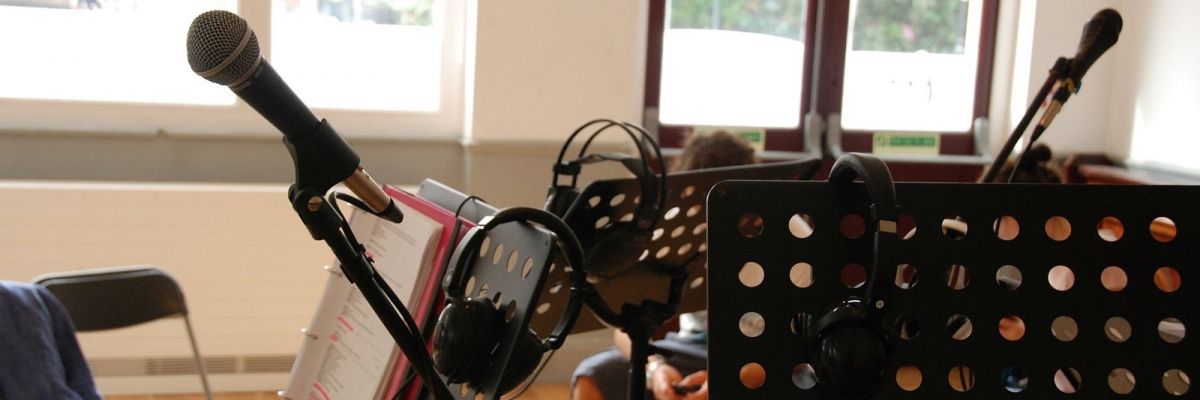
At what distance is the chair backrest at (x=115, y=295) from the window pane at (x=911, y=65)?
237cm

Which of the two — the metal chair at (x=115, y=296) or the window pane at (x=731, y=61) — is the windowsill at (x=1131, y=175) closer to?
the window pane at (x=731, y=61)

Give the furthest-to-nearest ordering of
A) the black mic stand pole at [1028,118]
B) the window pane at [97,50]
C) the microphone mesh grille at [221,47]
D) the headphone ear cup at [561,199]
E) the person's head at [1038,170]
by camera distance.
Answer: the window pane at [97,50] < the person's head at [1038,170] < the headphone ear cup at [561,199] < the black mic stand pole at [1028,118] < the microphone mesh grille at [221,47]

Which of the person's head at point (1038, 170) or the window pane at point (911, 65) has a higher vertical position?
the window pane at point (911, 65)

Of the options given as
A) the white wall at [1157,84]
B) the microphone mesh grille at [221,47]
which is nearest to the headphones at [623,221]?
the microphone mesh grille at [221,47]

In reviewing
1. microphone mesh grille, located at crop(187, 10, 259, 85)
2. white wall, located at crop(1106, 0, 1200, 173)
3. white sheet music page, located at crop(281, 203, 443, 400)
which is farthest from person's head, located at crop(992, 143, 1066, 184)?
microphone mesh grille, located at crop(187, 10, 259, 85)

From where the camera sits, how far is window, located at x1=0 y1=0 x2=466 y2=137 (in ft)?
11.1

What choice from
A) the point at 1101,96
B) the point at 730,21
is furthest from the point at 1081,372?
the point at 1101,96

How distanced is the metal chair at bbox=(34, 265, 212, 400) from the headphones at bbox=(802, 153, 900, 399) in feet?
6.35

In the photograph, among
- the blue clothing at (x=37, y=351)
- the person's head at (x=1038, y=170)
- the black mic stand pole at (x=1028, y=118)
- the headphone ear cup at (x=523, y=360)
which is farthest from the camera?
the person's head at (x=1038, y=170)

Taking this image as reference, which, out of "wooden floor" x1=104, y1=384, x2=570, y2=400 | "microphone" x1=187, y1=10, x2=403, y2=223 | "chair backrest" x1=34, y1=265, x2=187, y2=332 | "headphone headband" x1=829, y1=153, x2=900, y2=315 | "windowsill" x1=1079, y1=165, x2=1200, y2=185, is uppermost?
"microphone" x1=187, y1=10, x2=403, y2=223

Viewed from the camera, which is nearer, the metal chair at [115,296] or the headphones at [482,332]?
the headphones at [482,332]

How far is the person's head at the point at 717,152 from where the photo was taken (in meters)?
2.63

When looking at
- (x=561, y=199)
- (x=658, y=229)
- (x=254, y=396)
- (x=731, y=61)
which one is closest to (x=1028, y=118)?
(x=658, y=229)

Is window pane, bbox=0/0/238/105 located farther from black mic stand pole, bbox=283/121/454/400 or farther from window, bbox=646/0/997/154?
black mic stand pole, bbox=283/121/454/400
